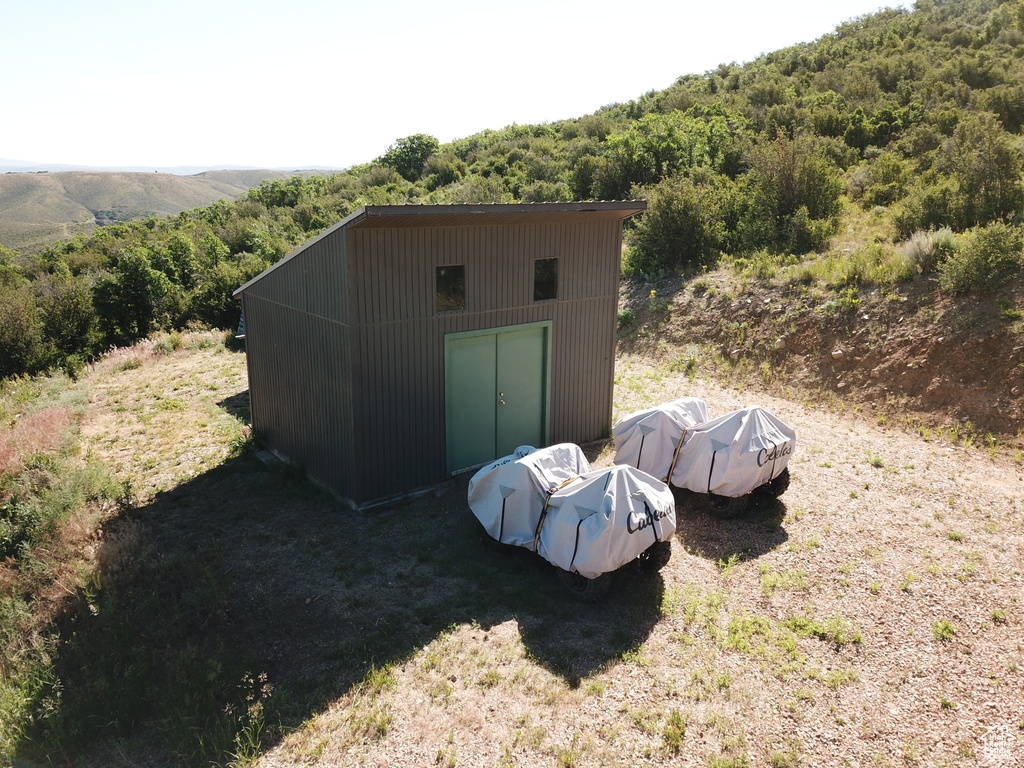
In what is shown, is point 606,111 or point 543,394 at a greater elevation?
point 606,111

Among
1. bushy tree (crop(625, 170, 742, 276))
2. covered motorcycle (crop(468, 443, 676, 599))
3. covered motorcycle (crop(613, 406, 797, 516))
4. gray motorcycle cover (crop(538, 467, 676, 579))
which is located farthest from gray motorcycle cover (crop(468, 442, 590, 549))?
bushy tree (crop(625, 170, 742, 276))

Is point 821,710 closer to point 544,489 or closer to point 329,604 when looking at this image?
point 544,489

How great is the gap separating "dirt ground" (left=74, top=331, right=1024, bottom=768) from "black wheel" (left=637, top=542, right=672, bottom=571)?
26 cm

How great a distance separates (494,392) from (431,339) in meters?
1.53

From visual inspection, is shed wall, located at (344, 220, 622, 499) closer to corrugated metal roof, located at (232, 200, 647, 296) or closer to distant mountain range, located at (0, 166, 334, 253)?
corrugated metal roof, located at (232, 200, 647, 296)

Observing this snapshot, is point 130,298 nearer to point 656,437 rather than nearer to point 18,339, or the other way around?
point 18,339

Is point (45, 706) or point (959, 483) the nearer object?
point (45, 706)

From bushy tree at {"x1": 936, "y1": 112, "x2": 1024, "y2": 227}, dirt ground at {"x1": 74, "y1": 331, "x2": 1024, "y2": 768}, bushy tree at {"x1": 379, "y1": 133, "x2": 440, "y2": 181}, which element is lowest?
dirt ground at {"x1": 74, "y1": 331, "x2": 1024, "y2": 768}

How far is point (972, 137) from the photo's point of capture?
16.4 meters

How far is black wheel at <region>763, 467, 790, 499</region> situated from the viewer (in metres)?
8.96

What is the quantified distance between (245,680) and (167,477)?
5843mm

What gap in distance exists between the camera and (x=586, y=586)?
6.82 meters

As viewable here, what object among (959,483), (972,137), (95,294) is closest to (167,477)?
(959,483)

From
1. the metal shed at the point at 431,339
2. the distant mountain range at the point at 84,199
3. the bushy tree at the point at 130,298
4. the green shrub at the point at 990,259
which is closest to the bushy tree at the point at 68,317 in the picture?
the bushy tree at the point at 130,298
